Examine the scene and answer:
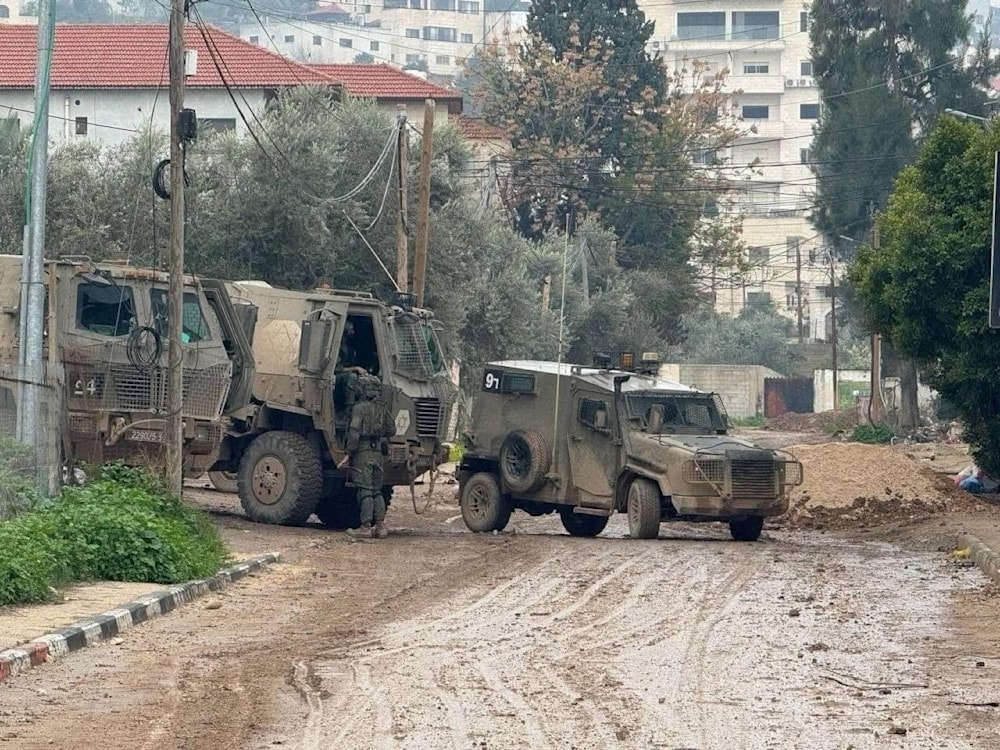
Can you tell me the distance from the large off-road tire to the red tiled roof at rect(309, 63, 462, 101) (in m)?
35.1

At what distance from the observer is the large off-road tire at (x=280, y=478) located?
77.4ft

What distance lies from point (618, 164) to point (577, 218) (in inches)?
131

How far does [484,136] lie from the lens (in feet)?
220

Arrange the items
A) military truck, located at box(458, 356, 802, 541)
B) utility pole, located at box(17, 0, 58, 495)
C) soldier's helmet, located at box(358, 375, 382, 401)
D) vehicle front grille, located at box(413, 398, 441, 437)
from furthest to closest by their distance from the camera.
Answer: vehicle front grille, located at box(413, 398, 441, 437) < soldier's helmet, located at box(358, 375, 382, 401) < military truck, located at box(458, 356, 802, 541) < utility pole, located at box(17, 0, 58, 495)

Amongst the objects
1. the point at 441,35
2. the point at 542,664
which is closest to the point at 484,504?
the point at 542,664

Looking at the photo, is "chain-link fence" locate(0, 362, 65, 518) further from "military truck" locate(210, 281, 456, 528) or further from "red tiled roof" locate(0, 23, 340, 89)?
"red tiled roof" locate(0, 23, 340, 89)

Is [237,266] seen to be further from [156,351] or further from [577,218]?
[577,218]

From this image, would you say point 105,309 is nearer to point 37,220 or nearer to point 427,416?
point 37,220

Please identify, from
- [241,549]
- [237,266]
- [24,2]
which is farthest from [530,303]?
[24,2]

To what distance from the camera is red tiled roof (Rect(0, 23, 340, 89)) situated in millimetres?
54656

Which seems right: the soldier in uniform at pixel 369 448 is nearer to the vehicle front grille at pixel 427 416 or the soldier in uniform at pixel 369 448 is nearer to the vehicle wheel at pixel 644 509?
the vehicle front grille at pixel 427 416

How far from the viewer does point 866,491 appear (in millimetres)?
30047

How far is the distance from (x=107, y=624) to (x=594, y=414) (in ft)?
38.2

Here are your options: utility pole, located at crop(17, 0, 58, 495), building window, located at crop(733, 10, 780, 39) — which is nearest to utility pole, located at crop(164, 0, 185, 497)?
utility pole, located at crop(17, 0, 58, 495)
